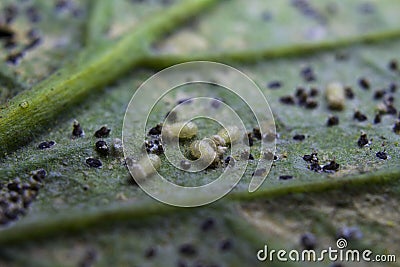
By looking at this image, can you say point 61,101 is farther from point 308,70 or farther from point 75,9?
point 308,70

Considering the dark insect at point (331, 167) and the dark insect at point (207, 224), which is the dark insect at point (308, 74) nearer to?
the dark insect at point (331, 167)

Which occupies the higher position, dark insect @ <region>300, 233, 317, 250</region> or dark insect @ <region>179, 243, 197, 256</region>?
dark insect @ <region>300, 233, 317, 250</region>

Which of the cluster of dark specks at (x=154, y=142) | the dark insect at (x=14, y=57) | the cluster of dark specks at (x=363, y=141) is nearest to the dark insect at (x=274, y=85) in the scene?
the cluster of dark specks at (x=363, y=141)

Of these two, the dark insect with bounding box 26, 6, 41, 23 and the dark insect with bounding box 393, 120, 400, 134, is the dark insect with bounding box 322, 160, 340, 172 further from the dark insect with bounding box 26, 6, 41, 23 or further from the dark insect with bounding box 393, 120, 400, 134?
the dark insect with bounding box 26, 6, 41, 23

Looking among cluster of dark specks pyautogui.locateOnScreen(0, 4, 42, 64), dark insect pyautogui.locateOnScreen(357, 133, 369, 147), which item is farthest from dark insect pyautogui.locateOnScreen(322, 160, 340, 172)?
cluster of dark specks pyautogui.locateOnScreen(0, 4, 42, 64)

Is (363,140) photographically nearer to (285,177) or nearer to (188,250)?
(285,177)

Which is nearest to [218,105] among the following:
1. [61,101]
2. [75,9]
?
[61,101]
